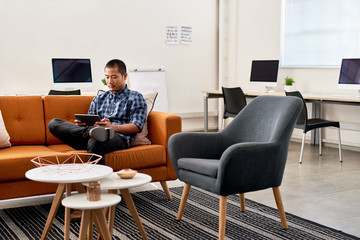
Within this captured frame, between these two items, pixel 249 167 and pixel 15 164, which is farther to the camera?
Result: pixel 15 164

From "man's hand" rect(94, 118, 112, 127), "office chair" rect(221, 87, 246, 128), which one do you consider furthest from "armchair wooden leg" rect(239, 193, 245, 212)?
"office chair" rect(221, 87, 246, 128)

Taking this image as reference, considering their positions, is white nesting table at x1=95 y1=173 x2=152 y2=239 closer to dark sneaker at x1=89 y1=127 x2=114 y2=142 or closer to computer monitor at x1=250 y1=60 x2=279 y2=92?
dark sneaker at x1=89 y1=127 x2=114 y2=142

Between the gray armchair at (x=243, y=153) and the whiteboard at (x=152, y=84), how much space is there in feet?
12.9

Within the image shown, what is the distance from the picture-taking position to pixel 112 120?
3473mm

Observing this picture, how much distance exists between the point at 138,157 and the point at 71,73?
2.79 metres

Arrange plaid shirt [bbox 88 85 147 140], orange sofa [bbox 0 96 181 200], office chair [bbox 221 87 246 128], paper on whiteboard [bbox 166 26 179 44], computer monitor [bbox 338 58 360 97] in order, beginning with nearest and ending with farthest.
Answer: orange sofa [bbox 0 96 181 200]
plaid shirt [bbox 88 85 147 140]
computer monitor [bbox 338 58 360 97]
office chair [bbox 221 87 246 128]
paper on whiteboard [bbox 166 26 179 44]

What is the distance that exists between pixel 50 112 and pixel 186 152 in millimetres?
1333

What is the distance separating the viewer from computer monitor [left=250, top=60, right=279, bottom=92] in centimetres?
625

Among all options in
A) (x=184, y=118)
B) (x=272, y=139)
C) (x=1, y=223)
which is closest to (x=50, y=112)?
(x=1, y=223)

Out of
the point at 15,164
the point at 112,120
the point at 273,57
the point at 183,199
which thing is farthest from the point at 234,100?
the point at 15,164

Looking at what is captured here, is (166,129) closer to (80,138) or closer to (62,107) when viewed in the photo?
(80,138)

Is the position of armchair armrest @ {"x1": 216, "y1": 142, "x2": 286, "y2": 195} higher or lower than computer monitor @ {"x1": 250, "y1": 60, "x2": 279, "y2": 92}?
lower

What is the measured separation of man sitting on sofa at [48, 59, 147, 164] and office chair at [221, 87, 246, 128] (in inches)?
101

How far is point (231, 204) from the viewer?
128 inches
